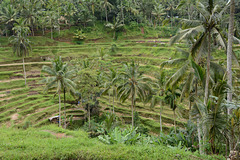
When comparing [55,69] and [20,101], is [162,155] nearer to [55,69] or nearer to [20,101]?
[55,69]

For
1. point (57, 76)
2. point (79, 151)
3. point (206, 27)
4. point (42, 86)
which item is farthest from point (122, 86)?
point (42, 86)

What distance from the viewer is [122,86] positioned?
16.6 m

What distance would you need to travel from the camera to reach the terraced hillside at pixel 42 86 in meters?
19.6

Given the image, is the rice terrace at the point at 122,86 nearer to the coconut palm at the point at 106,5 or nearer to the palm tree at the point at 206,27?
the palm tree at the point at 206,27

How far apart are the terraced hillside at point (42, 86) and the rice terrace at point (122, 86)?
127mm

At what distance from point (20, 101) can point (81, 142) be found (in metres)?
18.3

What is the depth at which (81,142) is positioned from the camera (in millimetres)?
7590

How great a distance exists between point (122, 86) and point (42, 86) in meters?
16.6

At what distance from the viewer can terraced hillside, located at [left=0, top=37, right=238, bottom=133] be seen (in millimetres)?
19609

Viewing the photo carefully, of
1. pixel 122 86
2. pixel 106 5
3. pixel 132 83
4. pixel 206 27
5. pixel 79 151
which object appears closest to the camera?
pixel 79 151

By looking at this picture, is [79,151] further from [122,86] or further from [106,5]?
[106,5]

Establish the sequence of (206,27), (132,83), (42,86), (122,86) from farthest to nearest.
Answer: (42,86) < (122,86) < (132,83) < (206,27)

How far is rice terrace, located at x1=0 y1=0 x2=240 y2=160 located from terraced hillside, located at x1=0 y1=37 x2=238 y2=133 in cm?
13

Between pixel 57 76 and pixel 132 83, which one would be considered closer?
pixel 132 83
